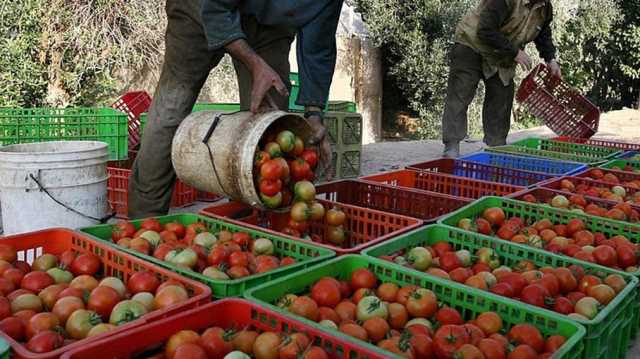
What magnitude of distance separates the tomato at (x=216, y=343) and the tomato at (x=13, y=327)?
1.82 feet

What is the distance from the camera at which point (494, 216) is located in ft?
10.3

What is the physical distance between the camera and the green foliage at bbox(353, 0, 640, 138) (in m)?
13.7

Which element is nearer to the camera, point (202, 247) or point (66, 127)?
point (202, 247)

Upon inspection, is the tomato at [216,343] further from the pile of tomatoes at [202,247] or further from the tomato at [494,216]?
the tomato at [494,216]

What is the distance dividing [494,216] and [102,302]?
1.99 m

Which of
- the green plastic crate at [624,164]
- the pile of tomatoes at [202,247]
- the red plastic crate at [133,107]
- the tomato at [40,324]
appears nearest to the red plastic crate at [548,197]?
the green plastic crate at [624,164]

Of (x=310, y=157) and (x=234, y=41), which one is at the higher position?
(x=234, y=41)

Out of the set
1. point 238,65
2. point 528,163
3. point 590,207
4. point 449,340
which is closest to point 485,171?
point 528,163

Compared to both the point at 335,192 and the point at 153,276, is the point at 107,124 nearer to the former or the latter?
the point at 335,192

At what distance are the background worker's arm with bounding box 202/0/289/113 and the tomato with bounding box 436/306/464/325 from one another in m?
1.27

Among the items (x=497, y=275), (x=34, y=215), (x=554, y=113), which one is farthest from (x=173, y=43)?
(x=554, y=113)

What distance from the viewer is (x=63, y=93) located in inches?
331

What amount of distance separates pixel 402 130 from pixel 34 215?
13.0 metres

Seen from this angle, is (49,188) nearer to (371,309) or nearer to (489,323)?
(371,309)
